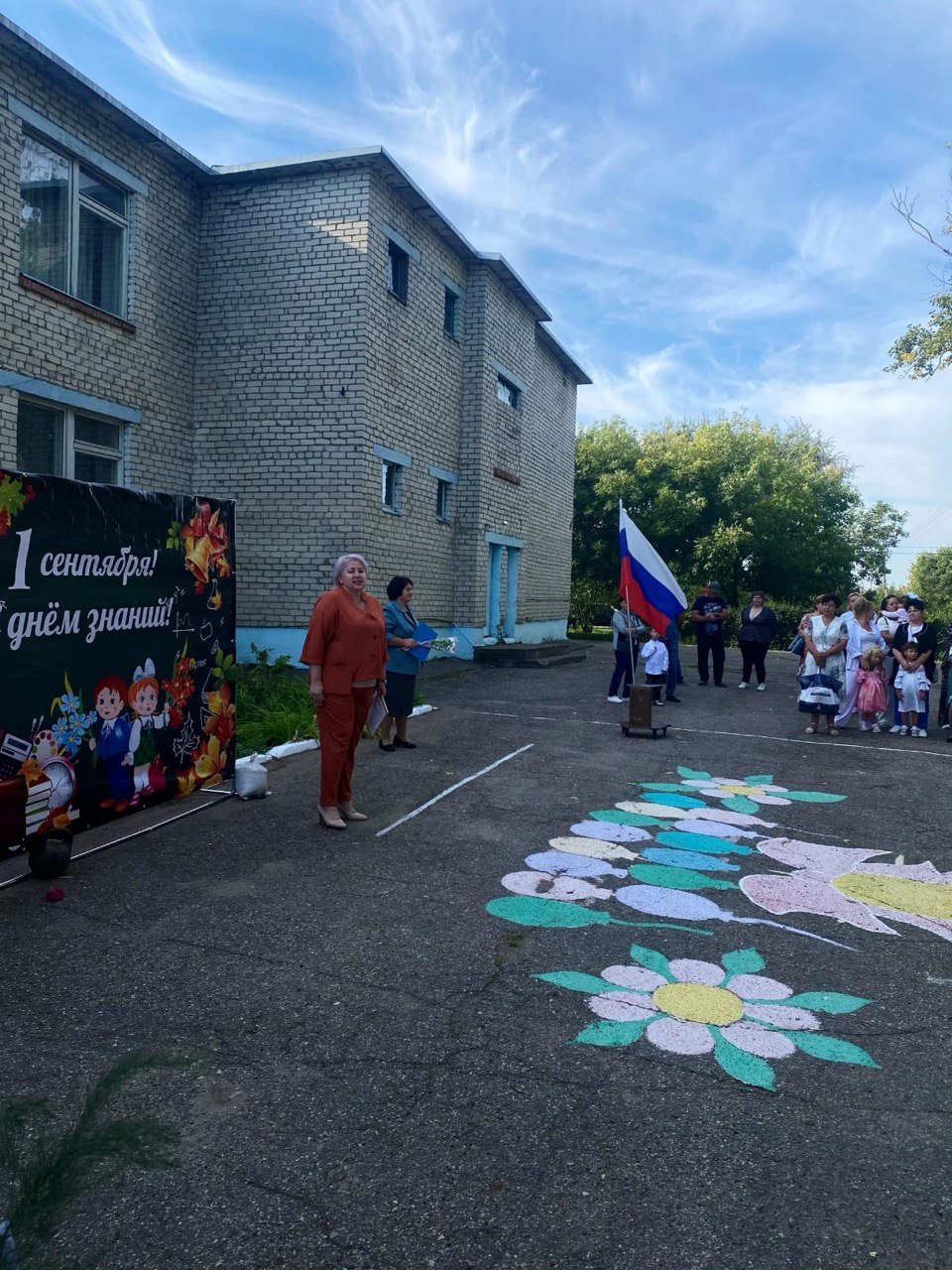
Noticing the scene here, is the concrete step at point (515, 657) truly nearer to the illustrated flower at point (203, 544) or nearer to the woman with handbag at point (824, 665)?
the woman with handbag at point (824, 665)

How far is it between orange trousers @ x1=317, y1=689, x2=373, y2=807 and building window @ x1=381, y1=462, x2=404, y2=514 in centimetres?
1079

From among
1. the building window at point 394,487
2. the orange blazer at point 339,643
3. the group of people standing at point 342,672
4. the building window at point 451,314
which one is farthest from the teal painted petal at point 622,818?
the building window at point 451,314

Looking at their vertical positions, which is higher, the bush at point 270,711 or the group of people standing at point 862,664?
the group of people standing at point 862,664

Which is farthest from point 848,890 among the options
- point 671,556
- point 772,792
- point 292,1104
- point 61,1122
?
point 671,556

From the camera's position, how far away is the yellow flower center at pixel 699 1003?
3.72 m

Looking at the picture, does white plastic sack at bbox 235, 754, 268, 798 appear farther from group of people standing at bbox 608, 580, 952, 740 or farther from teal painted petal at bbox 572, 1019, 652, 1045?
group of people standing at bbox 608, 580, 952, 740

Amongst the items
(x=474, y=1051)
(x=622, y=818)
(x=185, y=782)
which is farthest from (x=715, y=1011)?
(x=185, y=782)

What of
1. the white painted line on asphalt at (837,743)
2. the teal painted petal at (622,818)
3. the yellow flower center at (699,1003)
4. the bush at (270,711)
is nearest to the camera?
the yellow flower center at (699,1003)

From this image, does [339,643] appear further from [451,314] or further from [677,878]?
[451,314]

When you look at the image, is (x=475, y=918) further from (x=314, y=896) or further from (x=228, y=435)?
(x=228, y=435)

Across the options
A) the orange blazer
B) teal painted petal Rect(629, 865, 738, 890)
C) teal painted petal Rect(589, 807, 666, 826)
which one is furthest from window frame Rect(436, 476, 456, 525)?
teal painted petal Rect(629, 865, 738, 890)

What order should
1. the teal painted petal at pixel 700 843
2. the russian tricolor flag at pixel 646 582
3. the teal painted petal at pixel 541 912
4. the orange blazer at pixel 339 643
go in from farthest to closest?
the russian tricolor flag at pixel 646 582, the orange blazer at pixel 339 643, the teal painted petal at pixel 700 843, the teal painted petal at pixel 541 912

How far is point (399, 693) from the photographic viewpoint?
30.1 feet

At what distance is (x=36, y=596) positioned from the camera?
5.19 meters
